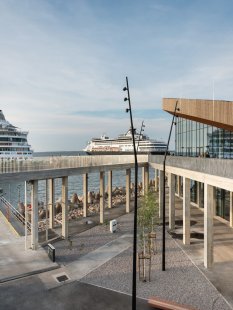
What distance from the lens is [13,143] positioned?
72.6 meters

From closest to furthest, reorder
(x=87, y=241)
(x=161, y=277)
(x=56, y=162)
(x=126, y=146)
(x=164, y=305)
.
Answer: (x=164, y=305)
(x=161, y=277)
(x=87, y=241)
(x=56, y=162)
(x=126, y=146)

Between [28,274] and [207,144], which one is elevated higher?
[207,144]

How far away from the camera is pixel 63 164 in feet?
78.7

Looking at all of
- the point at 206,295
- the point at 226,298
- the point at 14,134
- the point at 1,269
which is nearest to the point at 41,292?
the point at 1,269

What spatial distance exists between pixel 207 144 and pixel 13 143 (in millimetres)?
55218

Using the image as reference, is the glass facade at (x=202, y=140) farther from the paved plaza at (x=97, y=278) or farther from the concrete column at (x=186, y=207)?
the paved plaza at (x=97, y=278)

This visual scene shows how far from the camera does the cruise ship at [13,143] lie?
70.3 meters

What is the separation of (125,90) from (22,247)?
14.8m

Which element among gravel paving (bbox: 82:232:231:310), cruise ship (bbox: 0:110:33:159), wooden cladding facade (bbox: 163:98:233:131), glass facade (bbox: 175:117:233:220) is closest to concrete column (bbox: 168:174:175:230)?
glass facade (bbox: 175:117:233:220)

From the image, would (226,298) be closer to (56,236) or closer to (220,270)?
(220,270)

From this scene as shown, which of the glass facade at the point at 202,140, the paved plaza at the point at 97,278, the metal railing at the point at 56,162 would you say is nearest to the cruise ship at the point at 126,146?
the glass facade at the point at 202,140

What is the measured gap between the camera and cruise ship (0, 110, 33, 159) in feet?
231

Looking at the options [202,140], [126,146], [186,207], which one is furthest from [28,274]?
[126,146]

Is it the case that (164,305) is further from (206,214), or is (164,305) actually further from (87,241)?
(87,241)
